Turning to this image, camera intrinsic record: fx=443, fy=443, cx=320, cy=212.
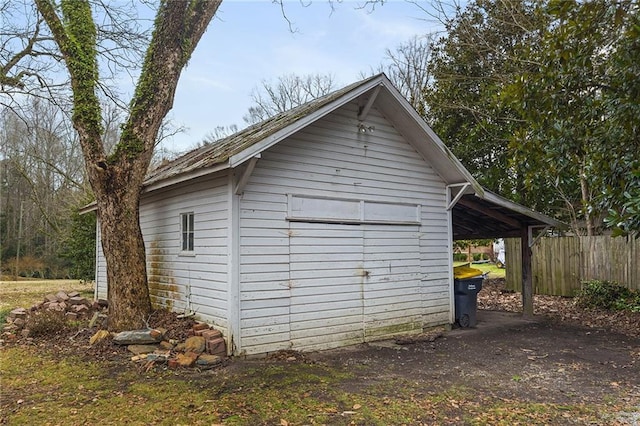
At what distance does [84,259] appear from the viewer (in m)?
15.4

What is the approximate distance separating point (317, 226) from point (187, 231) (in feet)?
7.74

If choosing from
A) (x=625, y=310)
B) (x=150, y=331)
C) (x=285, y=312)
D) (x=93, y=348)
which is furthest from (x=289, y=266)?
(x=625, y=310)

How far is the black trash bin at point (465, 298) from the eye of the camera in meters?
9.72

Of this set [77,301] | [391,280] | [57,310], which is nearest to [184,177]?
[391,280]

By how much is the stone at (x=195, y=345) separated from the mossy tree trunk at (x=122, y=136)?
1.29m

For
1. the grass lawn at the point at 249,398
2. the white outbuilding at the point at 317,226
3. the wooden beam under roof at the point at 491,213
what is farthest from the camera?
the wooden beam under roof at the point at 491,213

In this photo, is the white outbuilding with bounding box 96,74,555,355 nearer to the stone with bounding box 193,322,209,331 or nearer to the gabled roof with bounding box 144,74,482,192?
the gabled roof with bounding box 144,74,482,192

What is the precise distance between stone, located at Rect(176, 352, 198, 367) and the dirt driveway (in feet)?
6.15

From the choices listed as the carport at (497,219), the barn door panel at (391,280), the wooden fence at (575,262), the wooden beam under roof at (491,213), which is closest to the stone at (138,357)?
the barn door panel at (391,280)

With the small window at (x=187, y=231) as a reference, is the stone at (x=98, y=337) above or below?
below

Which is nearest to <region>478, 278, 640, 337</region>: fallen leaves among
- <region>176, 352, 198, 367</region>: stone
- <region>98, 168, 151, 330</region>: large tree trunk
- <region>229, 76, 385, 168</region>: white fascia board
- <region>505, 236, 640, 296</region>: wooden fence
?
<region>505, 236, 640, 296</region>: wooden fence

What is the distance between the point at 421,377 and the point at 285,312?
7.51ft

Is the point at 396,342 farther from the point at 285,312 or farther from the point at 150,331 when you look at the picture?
the point at 150,331

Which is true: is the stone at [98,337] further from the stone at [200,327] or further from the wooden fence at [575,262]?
the wooden fence at [575,262]
